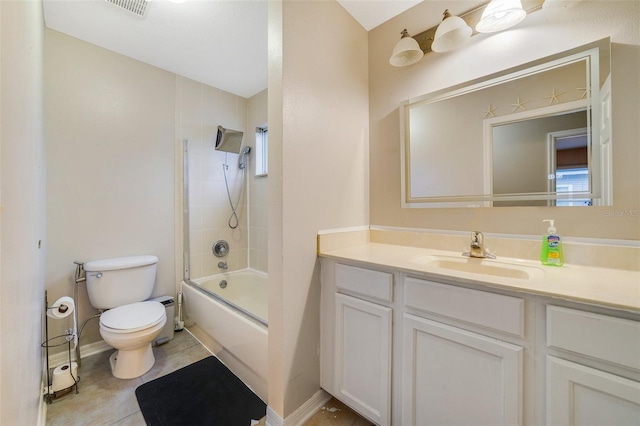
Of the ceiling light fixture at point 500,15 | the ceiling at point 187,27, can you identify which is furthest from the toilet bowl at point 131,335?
the ceiling light fixture at point 500,15

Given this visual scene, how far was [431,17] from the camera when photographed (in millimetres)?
1481

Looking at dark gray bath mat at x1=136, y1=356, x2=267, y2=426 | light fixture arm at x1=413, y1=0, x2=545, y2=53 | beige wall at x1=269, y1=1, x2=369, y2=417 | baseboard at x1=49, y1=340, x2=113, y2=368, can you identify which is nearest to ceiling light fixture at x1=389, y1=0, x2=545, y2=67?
light fixture arm at x1=413, y1=0, x2=545, y2=53

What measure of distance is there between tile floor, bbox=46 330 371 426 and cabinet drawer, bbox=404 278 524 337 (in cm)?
81

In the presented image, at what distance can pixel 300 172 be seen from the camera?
130 cm

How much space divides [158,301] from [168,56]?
2.03 m

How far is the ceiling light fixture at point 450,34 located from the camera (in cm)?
127

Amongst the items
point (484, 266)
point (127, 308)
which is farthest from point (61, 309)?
point (484, 266)

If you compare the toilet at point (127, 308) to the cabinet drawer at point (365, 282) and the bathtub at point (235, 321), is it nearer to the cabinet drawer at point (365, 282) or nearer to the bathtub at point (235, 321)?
the bathtub at point (235, 321)

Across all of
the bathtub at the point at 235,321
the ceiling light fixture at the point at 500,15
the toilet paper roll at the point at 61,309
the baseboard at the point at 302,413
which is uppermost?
the ceiling light fixture at the point at 500,15

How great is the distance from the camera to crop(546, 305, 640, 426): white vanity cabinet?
2.25 ft

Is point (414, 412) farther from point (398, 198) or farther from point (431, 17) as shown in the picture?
point (431, 17)

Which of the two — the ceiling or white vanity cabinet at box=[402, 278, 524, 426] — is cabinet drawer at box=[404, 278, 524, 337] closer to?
white vanity cabinet at box=[402, 278, 524, 426]

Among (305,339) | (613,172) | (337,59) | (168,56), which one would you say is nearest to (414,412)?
(305,339)

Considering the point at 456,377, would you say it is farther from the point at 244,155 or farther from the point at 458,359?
the point at 244,155
